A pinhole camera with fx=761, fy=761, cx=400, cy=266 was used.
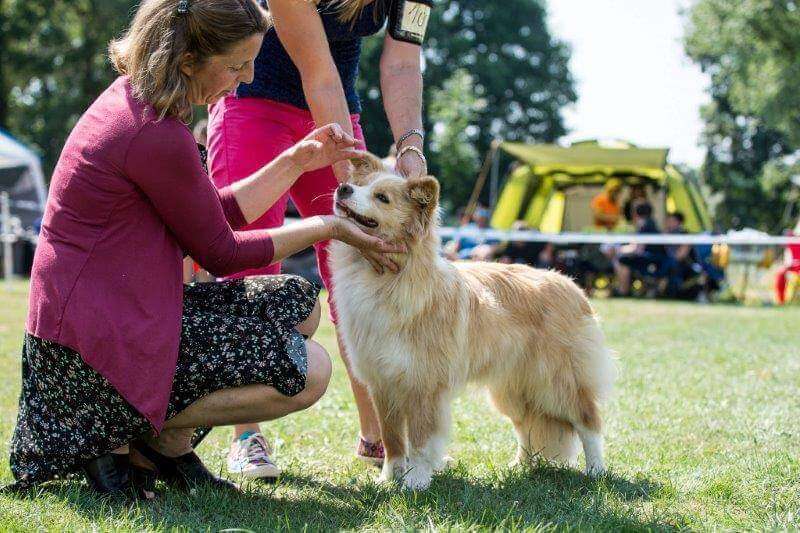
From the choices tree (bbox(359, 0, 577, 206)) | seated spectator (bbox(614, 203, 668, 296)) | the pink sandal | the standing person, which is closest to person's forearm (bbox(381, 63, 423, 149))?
the standing person

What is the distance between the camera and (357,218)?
102 inches

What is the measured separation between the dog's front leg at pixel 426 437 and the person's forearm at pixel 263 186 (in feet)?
2.78

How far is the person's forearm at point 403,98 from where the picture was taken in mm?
2873

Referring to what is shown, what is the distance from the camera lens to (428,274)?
2.65 metres

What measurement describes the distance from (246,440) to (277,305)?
62cm

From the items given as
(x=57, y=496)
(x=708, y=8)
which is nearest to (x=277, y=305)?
(x=57, y=496)

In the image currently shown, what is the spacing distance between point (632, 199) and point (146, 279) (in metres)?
11.2

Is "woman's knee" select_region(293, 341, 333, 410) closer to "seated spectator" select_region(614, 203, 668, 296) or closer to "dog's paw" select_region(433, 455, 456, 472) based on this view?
"dog's paw" select_region(433, 455, 456, 472)

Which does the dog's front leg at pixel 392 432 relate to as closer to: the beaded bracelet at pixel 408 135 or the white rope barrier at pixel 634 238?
the beaded bracelet at pixel 408 135

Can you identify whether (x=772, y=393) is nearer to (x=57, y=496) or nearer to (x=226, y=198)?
(x=226, y=198)

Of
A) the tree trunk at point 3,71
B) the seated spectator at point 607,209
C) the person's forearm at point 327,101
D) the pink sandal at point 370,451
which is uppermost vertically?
the tree trunk at point 3,71

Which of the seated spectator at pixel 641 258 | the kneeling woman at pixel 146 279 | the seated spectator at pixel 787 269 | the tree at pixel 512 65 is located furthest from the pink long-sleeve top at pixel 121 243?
the tree at pixel 512 65

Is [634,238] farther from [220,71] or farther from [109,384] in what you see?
[109,384]

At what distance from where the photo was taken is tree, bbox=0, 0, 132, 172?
24.4m
